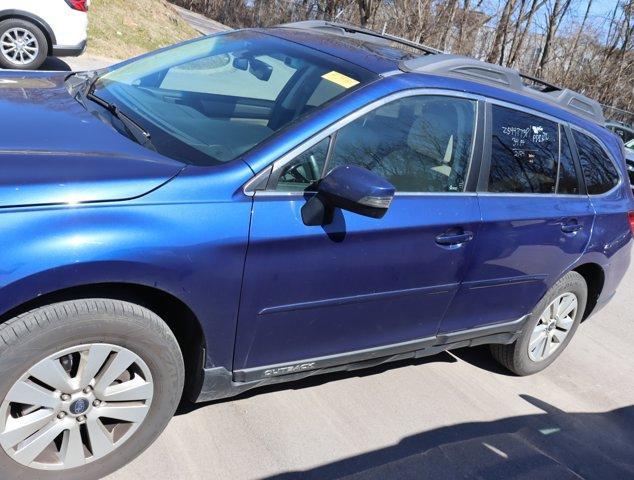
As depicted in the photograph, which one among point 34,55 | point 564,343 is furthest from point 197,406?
point 34,55

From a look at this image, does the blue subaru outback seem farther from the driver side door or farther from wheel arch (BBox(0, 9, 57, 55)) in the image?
wheel arch (BBox(0, 9, 57, 55))

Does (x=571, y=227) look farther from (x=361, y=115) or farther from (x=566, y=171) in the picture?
(x=361, y=115)

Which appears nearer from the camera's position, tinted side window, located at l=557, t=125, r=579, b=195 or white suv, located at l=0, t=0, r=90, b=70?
tinted side window, located at l=557, t=125, r=579, b=195

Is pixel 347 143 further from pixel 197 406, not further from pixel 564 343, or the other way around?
pixel 564 343

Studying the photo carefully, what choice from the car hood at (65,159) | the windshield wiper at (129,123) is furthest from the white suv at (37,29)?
the car hood at (65,159)

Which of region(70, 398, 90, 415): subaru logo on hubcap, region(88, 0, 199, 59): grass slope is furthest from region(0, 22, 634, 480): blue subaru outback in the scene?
region(88, 0, 199, 59): grass slope

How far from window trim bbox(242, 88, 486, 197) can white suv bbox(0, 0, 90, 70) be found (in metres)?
7.94

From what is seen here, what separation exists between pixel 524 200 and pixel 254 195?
1.77 meters

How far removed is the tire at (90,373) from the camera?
7.61ft

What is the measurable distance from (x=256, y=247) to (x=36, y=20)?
27.6 feet

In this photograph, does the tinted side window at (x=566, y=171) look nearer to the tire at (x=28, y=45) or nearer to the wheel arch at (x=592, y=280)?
the wheel arch at (x=592, y=280)

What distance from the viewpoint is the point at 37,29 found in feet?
31.6

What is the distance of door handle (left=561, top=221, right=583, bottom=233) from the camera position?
13.3ft

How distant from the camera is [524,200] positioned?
3807 mm
